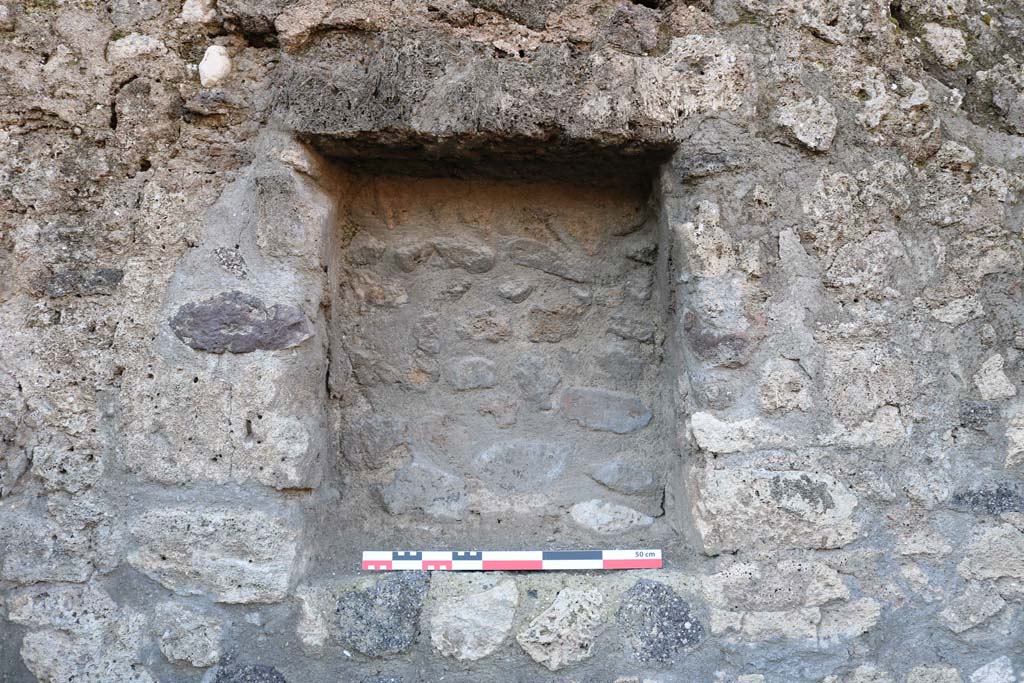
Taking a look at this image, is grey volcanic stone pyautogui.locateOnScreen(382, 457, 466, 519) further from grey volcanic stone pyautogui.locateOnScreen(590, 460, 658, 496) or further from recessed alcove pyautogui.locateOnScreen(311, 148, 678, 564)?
grey volcanic stone pyautogui.locateOnScreen(590, 460, 658, 496)

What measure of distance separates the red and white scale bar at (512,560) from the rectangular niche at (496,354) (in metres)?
0.10

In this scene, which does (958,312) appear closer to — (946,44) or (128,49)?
(946,44)

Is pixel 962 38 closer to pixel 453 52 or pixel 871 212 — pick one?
pixel 871 212

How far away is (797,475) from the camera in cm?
192

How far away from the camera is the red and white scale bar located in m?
2.02

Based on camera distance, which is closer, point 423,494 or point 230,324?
point 230,324

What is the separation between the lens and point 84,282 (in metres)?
1.94

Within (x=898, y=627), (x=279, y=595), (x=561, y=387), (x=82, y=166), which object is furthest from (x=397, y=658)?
(x=82, y=166)

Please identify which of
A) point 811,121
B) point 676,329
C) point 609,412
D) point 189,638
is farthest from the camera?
point 609,412

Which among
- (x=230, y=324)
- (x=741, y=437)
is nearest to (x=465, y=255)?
(x=230, y=324)

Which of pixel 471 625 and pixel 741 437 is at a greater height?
pixel 741 437

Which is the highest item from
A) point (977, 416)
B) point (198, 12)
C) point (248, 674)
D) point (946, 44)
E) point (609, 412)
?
point (946, 44)

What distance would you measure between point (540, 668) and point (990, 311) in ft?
4.72

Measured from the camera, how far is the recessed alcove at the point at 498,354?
2145 mm
